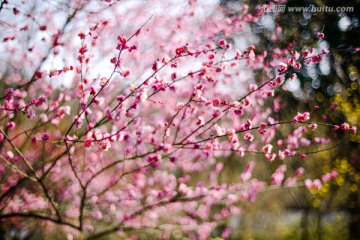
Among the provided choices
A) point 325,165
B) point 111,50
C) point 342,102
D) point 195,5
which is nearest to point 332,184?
point 325,165

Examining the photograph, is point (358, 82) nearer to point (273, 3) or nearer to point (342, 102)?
point (342, 102)

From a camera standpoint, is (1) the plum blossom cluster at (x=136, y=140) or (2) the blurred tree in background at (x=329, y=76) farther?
(2) the blurred tree in background at (x=329, y=76)

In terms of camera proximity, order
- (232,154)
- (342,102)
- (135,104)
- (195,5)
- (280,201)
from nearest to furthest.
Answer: (135,104), (195,5), (342,102), (232,154), (280,201)

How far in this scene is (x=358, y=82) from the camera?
6430mm

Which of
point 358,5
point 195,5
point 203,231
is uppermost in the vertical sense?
point 358,5

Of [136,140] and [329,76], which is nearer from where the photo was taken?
[136,140]

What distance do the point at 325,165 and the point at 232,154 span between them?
2364mm

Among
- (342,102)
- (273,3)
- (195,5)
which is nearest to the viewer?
(195,5)

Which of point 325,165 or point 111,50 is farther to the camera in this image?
point 325,165

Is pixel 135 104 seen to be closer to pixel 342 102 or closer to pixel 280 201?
pixel 342 102

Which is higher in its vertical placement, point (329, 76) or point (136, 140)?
point (329, 76)

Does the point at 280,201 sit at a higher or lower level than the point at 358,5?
lower

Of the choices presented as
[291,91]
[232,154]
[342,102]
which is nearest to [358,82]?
[342,102]

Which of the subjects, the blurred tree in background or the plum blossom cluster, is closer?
the plum blossom cluster
